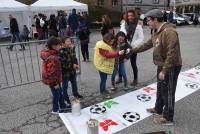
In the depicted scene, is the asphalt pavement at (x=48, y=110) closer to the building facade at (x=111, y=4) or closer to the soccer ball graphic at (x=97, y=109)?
the soccer ball graphic at (x=97, y=109)

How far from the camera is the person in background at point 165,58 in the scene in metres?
4.04

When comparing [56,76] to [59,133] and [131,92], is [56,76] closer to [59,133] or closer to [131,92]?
[59,133]

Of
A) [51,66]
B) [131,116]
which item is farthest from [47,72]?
[131,116]

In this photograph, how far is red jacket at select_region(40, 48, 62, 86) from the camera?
15.7 ft

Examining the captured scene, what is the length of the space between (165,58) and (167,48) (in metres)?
0.26

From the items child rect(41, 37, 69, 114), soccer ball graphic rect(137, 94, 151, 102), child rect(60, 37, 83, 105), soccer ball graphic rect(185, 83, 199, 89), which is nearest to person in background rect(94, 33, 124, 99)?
child rect(60, 37, 83, 105)

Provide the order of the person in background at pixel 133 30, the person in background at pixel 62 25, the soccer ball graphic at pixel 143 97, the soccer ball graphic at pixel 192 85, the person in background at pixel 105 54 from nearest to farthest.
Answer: the person in background at pixel 105 54
the soccer ball graphic at pixel 143 97
the person in background at pixel 133 30
the soccer ball graphic at pixel 192 85
the person in background at pixel 62 25

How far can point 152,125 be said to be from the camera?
186 inches

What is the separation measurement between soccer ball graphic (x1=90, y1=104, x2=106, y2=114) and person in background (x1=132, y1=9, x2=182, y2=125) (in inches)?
41.6

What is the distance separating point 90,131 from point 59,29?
14.0m

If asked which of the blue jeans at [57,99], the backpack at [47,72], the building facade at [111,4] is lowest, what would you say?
the blue jeans at [57,99]

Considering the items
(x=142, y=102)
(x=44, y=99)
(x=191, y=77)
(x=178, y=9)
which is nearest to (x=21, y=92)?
(x=44, y=99)

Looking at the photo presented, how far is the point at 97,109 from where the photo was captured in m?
5.40

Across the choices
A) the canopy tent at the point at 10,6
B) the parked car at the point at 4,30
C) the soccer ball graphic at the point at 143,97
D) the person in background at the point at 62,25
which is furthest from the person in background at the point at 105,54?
the parked car at the point at 4,30
